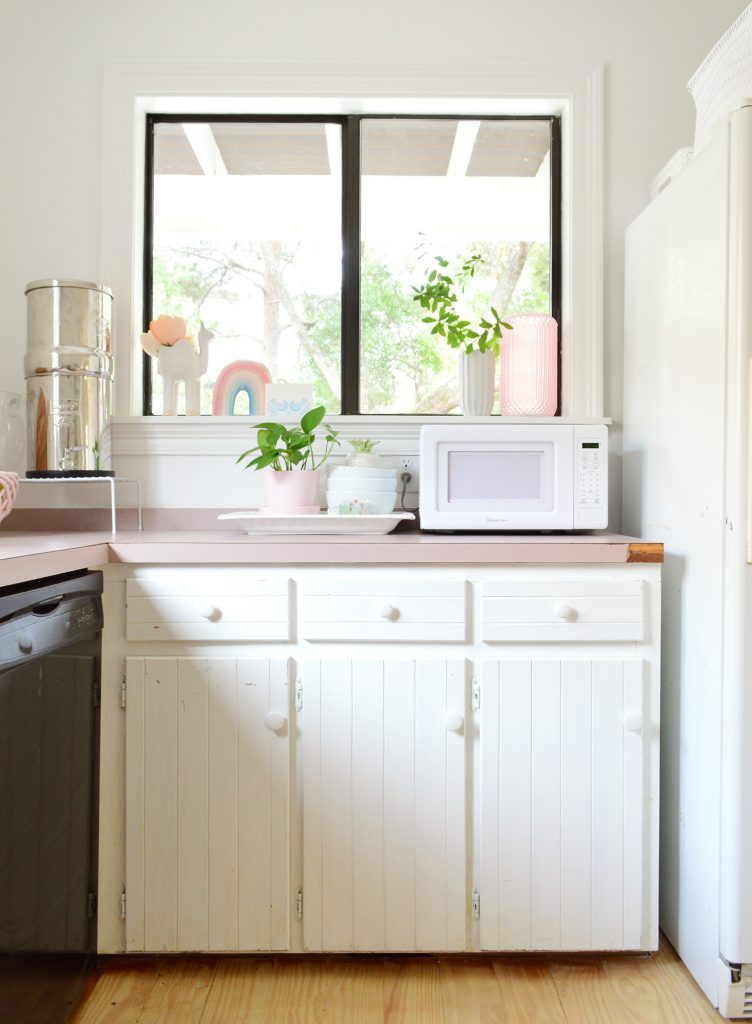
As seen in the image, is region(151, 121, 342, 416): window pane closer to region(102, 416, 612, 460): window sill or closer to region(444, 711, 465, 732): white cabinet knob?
region(102, 416, 612, 460): window sill

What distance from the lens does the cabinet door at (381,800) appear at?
1543mm

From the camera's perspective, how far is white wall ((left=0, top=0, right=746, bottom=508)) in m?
2.12

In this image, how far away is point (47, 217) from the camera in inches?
84.0

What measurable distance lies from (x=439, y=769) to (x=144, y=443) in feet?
3.85

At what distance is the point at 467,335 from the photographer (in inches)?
83.8

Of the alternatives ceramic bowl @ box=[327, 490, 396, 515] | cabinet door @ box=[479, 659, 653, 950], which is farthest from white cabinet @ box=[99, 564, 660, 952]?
ceramic bowl @ box=[327, 490, 396, 515]

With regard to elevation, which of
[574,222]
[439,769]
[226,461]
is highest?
[574,222]

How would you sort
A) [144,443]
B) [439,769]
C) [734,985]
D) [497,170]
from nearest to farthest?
[734,985], [439,769], [144,443], [497,170]

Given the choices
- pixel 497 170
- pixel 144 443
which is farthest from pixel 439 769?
pixel 497 170

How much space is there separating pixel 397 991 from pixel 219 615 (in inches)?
31.8

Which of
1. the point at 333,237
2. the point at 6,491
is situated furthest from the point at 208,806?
the point at 333,237

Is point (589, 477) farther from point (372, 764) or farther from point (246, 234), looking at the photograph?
point (246, 234)

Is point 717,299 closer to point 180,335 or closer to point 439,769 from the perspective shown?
point 439,769

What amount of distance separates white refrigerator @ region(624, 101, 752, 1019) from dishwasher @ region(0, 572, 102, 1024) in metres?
1.16
